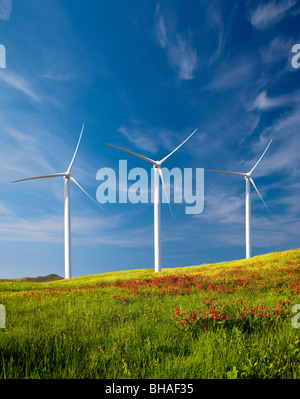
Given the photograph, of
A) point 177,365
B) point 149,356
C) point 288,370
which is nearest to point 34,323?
point 149,356

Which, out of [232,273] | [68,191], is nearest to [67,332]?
[232,273]

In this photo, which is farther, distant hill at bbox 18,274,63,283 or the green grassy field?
distant hill at bbox 18,274,63,283

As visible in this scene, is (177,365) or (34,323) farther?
(34,323)

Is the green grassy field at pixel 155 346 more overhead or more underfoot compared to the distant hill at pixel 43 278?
more overhead

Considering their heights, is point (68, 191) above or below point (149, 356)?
above

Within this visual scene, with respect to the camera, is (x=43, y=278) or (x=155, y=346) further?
(x=43, y=278)

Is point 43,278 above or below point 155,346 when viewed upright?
below

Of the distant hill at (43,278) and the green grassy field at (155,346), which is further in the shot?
the distant hill at (43,278)

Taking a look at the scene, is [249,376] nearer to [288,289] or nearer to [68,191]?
[288,289]

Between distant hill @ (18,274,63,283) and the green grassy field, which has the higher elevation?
the green grassy field

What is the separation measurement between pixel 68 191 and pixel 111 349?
102 feet
